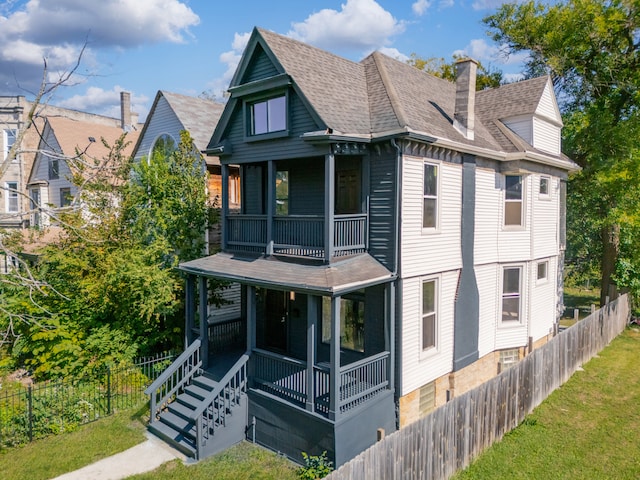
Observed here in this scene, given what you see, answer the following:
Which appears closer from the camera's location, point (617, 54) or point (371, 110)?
point (371, 110)

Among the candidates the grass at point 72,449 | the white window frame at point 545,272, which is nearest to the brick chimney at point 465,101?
the white window frame at point 545,272

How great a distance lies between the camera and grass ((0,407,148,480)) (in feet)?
31.9

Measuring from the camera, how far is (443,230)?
42.0 ft

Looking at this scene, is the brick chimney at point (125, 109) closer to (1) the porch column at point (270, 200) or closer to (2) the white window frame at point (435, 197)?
(1) the porch column at point (270, 200)

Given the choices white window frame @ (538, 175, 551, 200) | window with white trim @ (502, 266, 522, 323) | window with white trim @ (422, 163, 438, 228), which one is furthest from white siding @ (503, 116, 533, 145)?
window with white trim @ (422, 163, 438, 228)

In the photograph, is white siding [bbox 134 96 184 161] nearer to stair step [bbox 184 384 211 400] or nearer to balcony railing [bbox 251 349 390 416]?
stair step [bbox 184 384 211 400]

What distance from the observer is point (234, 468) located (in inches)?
392

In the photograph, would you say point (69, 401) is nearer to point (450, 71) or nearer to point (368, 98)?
point (368, 98)

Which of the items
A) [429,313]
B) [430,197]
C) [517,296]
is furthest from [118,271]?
[517,296]

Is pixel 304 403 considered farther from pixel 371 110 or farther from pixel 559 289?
pixel 559 289

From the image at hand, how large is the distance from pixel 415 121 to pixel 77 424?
11673 millimetres

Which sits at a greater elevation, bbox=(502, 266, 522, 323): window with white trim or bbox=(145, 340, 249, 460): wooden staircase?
bbox=(502, 266, 522, 323): window with white trim

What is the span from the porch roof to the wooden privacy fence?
3.06 m

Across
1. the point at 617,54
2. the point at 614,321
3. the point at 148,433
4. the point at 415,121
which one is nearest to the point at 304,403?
the point at 148,433
